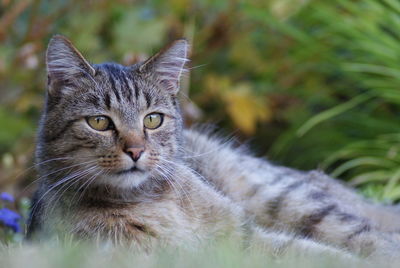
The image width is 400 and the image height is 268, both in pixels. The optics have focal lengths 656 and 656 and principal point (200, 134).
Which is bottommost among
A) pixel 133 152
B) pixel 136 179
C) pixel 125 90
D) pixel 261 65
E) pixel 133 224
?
pixel 261 65

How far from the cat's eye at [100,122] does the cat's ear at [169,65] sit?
0.37 m

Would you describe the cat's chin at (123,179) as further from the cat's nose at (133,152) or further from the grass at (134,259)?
the grass at (134,259)

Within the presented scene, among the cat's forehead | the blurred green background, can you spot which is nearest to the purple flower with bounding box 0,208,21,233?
the cat's forehead

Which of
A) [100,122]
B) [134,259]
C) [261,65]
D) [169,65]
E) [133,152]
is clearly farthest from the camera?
[261,65]

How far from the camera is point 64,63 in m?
2.80

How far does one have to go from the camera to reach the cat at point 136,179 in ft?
8.50

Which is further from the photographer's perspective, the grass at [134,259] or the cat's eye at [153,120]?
the cat's eye at [153,120]

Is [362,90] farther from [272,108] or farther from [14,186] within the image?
[14,186]

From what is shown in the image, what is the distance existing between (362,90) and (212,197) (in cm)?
311

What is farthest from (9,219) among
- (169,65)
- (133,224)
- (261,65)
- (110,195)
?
(261,65)

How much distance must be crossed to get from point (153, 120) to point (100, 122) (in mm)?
250

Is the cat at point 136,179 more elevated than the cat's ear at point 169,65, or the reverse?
the cat's ear at point 169,65

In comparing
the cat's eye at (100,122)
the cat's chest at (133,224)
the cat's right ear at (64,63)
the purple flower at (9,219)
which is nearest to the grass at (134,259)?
the cat's chest at (133,224)

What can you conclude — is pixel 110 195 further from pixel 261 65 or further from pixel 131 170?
pixel 261 65
